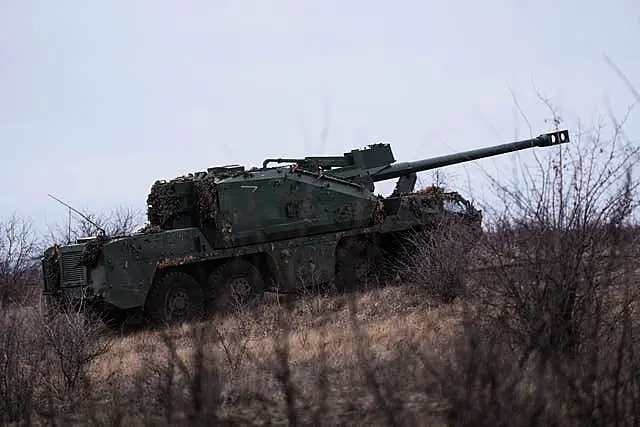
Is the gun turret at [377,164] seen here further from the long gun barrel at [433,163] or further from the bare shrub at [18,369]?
the bare shrub at [18,369]

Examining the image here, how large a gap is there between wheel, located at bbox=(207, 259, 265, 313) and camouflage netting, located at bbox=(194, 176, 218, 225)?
0.91m

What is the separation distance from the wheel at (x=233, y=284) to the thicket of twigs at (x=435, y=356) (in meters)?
2.98

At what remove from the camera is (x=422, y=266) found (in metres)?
15.0

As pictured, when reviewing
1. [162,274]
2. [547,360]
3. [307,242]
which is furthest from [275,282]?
[547,360]

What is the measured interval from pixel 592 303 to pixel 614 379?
94.2 inches

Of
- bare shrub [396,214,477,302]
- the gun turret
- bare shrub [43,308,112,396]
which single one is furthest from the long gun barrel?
bare shrub [43,308,112,396]

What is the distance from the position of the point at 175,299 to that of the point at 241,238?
65.2 inches

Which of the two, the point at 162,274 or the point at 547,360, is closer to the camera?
the point at 547,360

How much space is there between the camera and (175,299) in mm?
16516

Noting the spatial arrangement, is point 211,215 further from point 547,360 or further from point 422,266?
point 547,360

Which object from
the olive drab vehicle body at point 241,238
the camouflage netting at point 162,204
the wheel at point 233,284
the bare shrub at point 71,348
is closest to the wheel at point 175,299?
the olive drab vehicle body at point 241,238

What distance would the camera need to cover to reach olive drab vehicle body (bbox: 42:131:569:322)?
53.1 feet

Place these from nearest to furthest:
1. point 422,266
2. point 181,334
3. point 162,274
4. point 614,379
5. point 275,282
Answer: point 614,379 → point 181,334 → point 422,266 → point 162,274 → point 275,282

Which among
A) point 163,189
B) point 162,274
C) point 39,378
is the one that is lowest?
point 39,378
